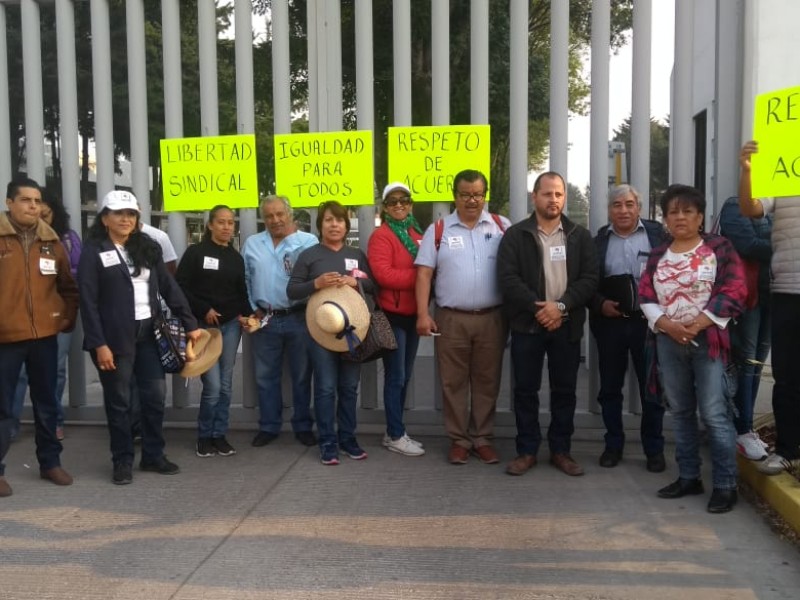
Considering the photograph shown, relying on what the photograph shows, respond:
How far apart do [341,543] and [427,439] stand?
2.12 m

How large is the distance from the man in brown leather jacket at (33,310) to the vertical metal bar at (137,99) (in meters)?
1.31

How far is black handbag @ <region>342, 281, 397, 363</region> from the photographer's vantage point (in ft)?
17.7

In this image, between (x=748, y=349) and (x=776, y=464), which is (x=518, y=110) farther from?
(x=776, y=464)

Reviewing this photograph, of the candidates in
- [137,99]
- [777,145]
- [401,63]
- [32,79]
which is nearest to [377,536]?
[777,145]

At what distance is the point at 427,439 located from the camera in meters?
6.27

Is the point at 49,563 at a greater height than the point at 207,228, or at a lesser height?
lesser

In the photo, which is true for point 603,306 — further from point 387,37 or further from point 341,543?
point 387,37

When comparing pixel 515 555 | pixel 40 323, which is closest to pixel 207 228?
pixel 40 323

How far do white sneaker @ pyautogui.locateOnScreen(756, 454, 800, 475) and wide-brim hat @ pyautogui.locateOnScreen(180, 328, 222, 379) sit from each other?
11.8 feet

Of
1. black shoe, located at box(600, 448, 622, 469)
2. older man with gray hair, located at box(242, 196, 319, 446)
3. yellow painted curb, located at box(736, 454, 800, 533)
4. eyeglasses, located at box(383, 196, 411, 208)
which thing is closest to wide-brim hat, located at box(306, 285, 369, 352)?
older man with gray hair, located at box(242, 196, 319, 446)

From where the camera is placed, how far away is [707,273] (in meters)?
4.58

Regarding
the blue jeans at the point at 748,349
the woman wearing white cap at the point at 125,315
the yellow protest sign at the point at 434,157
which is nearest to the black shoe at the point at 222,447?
the woman wearing white cap at the point at 125,315

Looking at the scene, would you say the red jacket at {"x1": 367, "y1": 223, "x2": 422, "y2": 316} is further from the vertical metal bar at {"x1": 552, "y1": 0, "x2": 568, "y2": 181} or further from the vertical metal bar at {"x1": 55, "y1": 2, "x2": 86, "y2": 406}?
the vertical metal bar at {"x1": 55, "y1": 2, "x2": 86, "y2": 406}

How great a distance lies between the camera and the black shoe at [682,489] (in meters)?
4.87
